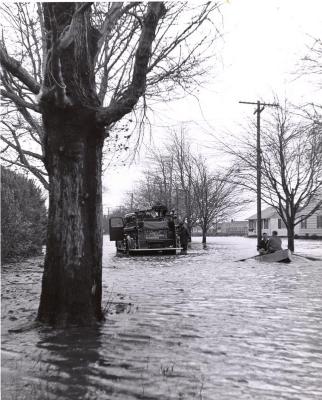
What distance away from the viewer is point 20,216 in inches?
749

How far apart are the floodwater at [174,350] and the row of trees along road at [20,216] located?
7491mm

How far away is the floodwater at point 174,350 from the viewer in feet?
14.1

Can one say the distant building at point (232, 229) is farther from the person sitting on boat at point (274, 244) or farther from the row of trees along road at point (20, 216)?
the person sitting on boat at point (274, 244)

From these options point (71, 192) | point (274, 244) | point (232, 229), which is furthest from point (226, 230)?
point (71, 192)

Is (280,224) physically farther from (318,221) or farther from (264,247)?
(264,247)

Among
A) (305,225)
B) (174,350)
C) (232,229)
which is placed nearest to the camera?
(174,350)

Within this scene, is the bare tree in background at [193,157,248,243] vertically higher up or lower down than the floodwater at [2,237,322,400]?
higher up

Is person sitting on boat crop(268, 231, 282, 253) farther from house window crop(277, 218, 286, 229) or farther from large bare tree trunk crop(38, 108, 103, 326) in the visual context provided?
house window crop(277, 218, 286, 229)

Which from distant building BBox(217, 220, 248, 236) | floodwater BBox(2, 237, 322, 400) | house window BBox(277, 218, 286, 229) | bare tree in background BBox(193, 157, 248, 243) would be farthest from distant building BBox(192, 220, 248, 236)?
floodwater BBox(2, 237, 322, 400)

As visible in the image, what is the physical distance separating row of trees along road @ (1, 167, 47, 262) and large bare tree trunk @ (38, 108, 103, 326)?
10.2 meters

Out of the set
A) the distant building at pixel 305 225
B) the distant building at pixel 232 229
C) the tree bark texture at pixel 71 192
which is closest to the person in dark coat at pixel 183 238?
the distant building at pixel 305 225

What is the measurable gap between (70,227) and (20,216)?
12.8 m

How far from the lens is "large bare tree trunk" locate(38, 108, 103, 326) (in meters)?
6.77

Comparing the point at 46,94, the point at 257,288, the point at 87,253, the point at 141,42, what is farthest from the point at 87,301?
the point at 257,288
